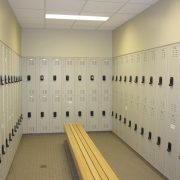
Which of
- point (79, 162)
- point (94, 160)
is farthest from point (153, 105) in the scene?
point (79, 162)

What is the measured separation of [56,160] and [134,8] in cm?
331

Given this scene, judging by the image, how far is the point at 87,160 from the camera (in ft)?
12.4

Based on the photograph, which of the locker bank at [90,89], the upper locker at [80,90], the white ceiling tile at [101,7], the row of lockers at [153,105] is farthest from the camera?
the upper locker at [80,90]

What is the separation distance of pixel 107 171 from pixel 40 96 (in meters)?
4.31

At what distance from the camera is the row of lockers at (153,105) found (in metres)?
3.93

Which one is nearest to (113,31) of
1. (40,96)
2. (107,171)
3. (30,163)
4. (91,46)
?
(91,46)

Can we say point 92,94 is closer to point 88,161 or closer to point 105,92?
point 105,92

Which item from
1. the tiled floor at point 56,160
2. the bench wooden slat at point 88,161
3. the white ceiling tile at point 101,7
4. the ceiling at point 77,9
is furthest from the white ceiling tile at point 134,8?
the tiled floor at point 56,160

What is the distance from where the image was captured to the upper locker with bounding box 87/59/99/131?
7.45 metres

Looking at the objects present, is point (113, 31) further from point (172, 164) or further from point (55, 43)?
point (172, 164)

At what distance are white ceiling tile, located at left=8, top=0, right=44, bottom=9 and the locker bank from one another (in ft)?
0.06

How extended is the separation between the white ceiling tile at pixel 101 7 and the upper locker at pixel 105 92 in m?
2.52

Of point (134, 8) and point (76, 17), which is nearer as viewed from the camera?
point (134, 8)

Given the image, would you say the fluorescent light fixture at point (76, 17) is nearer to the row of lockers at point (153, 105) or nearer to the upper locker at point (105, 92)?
the row of lockers at point (153, 105)
